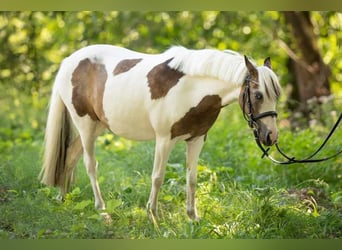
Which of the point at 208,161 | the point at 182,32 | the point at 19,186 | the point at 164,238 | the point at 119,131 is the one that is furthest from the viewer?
the point at 182,32

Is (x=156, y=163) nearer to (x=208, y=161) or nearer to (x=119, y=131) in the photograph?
(x=119, y=131)

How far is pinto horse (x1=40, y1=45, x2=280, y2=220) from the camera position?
3.22 m

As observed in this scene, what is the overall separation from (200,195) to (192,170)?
9.8 inches

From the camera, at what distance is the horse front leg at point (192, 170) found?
356 cm

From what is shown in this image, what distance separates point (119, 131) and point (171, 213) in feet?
1.90

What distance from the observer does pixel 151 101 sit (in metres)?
3.42

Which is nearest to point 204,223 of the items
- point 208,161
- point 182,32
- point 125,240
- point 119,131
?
point 125,240

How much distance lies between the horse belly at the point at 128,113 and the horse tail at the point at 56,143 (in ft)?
1.34

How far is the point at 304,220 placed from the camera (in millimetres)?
3541

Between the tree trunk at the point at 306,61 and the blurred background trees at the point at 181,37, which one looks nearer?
the blurred background trees at the point at 181,37

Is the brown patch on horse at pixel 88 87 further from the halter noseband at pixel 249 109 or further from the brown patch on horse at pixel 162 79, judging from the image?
the halter noseband at pixel 249 109

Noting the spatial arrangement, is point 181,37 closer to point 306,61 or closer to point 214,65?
point 306,61

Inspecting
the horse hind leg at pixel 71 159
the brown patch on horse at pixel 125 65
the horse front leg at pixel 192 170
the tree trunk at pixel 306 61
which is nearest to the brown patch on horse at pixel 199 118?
the horse front leg at pixel 192 170

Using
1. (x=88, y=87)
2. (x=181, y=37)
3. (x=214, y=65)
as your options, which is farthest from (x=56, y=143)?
(x=181, y=37)
